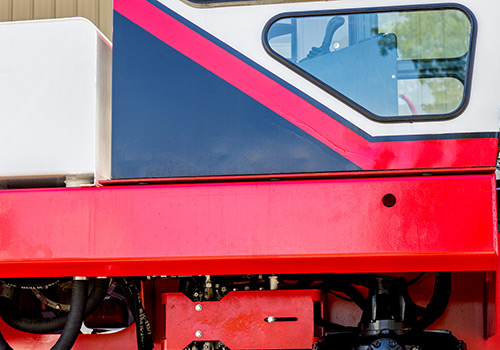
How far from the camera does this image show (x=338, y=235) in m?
1.99

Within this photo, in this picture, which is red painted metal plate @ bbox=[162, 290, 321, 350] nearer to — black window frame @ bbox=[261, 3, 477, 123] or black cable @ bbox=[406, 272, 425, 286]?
black cable @ bbox=[406, 272, 425, 286]

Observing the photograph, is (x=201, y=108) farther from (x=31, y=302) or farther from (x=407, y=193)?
(x=31, y=302)

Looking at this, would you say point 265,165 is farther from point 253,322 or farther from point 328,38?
point 253,322

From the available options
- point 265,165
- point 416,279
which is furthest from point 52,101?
point 416,279

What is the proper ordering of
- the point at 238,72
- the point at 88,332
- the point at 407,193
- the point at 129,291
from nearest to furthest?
the point at 407,193, the point at 238,72, the point at 129,291, the point at 88,332

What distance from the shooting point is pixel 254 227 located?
6.66 feet

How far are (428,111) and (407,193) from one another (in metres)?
0.26

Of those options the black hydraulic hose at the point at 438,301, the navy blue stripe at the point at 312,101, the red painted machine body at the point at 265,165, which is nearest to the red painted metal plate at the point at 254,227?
the red painted machine body at the point at 265,165

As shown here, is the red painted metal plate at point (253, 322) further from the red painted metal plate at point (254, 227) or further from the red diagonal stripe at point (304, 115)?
the red diagonal stripe at point (304, 115)

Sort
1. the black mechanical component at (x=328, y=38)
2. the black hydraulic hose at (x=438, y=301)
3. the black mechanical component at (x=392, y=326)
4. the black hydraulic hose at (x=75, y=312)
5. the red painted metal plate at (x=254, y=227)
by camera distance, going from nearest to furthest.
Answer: the red painted metal plate at (x=254, y=227) < the black mechanical component at (x=328, y=38) < the black mechanical component at (x=392, y=326) < the black hydraulic hose at (x=75, y=312) < the black hydraulic hose at (x=438, y=301)

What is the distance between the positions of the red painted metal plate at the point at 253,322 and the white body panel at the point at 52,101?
0.67 m

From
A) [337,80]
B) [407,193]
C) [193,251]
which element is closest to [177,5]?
[337,80]

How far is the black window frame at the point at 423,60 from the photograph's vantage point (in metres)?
2.04

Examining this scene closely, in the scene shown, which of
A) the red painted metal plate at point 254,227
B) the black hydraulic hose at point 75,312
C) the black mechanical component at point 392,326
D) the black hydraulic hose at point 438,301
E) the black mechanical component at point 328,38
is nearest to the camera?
the red painted metal plate at point 254,227
